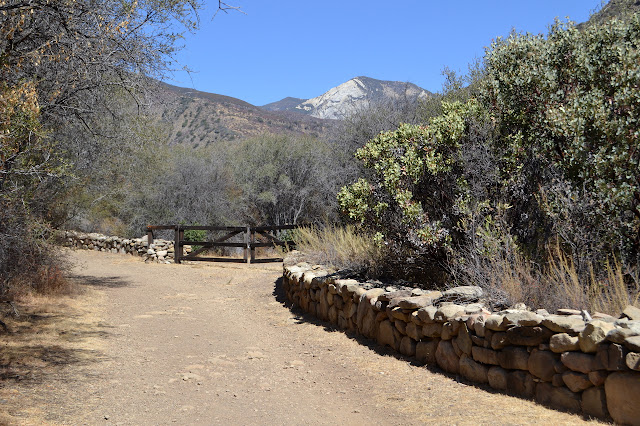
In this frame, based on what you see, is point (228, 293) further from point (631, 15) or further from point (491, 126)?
point (631, 15)

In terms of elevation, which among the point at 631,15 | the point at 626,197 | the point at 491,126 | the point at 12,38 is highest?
the point at 631,15

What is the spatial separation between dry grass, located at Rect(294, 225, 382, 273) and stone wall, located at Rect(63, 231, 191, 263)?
7.83 metres

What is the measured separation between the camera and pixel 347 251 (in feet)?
36.0

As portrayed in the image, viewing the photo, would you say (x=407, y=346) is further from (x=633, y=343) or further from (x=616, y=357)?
(x=633, y=343)

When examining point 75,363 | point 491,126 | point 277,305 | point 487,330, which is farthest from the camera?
point 277,305

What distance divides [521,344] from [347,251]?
5651mm

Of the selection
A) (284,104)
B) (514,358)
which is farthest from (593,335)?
(284,104)

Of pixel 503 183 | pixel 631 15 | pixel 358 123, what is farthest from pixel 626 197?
pixel 358 123

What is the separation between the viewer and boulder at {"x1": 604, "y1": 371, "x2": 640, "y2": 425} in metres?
4.41

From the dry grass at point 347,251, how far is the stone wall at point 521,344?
4.99ft

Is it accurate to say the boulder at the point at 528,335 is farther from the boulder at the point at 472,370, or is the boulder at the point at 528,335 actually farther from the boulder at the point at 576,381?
the boulder at the point at 472,370

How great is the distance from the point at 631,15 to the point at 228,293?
32.4ft

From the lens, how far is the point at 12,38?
688 centimetres

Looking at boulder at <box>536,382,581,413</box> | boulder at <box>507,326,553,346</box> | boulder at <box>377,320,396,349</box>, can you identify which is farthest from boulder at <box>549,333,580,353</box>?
boulder at <box>377,320,396,349</box>
